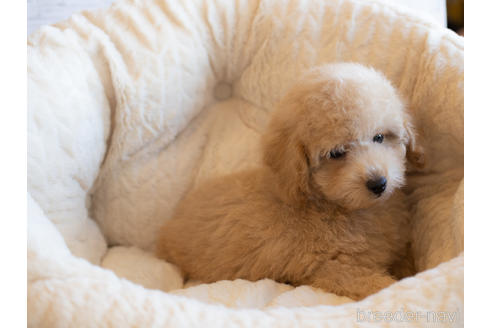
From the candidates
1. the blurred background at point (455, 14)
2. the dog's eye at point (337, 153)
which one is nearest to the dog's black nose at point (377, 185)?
the dog's eye at point (337, 153)

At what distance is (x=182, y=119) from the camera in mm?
1834

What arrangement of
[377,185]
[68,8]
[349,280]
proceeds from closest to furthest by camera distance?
[377,185] → [349,280] → [68,8]

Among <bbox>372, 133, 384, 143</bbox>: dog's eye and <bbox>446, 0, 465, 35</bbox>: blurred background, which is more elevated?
<bbox>446, 0, 465, 35</bbox>: blurred background

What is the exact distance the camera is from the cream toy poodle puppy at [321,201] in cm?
127

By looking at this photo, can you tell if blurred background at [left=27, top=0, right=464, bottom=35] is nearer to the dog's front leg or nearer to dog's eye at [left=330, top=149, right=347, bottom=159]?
dog's eye at [left=330, top=149, right=347, bottom=159]

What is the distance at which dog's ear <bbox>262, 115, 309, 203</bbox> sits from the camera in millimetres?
1309

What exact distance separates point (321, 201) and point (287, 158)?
184 mm

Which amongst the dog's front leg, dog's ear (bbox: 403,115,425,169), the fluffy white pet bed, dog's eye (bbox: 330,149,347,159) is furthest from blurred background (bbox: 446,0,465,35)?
the dog's front leg

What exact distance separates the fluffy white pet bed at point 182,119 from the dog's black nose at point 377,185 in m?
0.22

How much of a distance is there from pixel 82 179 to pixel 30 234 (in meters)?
0.54

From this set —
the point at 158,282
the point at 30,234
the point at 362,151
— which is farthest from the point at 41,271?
the point at 362,151

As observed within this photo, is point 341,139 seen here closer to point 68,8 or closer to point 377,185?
point 377,185

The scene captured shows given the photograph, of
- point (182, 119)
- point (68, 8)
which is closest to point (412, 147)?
point (182, 119)

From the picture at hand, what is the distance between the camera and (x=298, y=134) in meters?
1.30
